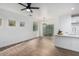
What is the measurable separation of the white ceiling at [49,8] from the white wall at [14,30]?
0.12 m

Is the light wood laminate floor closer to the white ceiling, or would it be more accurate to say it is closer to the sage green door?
the sage green door

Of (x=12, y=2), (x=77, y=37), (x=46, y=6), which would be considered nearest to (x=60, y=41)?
(x=77, y=37)

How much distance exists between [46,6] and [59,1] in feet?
1.05

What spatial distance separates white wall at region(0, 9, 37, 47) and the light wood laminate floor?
0.15 metres

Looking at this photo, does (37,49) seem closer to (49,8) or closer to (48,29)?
(48,29)

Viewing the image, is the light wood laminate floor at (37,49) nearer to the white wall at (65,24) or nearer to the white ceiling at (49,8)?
the white wall at (65,24)

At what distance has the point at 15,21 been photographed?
8.29 feet

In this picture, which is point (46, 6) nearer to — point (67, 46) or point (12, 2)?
point (12, 2)


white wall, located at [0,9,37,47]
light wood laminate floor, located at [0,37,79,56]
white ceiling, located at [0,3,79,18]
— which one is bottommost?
light wood laminate floor, located at [0,37,79,56]

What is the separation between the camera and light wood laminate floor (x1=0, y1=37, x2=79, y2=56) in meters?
2.43

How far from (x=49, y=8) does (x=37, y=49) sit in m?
1.01

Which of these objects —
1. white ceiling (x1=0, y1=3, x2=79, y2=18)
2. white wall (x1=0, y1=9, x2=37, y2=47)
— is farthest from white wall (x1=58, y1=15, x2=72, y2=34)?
white wall (x1=0, y1=9, x2=37, y2=47)

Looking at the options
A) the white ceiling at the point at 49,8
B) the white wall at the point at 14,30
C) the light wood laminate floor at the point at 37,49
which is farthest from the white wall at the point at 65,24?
the white wall at the point at 14,30

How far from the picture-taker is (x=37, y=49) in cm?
247
